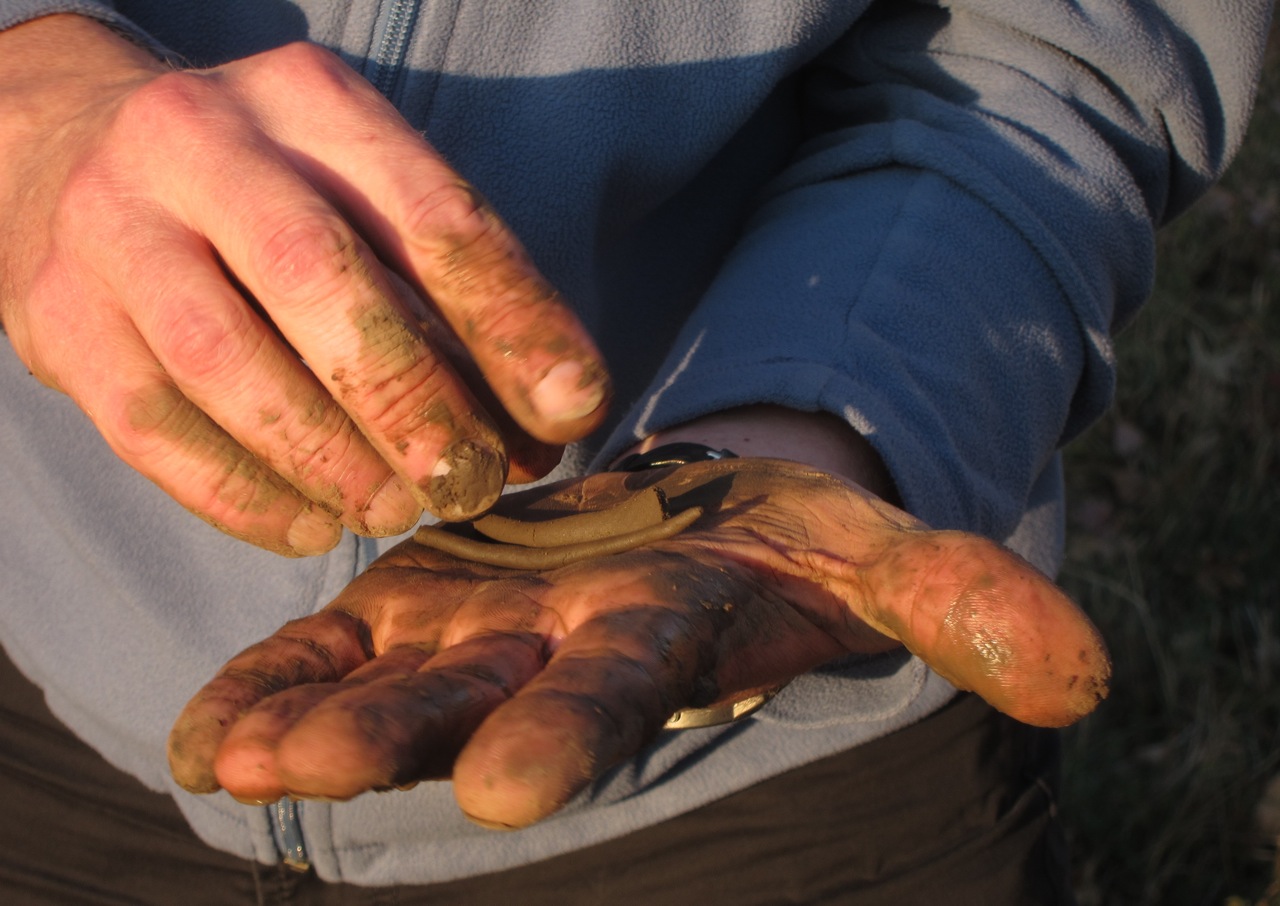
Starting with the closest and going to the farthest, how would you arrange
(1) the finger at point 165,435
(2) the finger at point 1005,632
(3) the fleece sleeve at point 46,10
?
(2) the finger at point 1005,632
(1) the finger at point 165,435
(3) the fleece sleeve at point 46,10

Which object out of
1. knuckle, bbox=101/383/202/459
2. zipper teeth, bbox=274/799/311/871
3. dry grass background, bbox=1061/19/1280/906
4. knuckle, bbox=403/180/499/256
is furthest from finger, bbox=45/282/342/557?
dry grass background, bbox=1061/19/1280/906

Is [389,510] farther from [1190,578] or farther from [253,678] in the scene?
[1190,578]

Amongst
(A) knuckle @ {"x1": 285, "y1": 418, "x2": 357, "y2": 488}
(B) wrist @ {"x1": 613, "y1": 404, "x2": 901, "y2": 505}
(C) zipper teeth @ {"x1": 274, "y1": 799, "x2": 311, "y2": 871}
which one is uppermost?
(A) knuckle @ {"x1": 285, "y1": 418, "x2": 357, "y2": 488}

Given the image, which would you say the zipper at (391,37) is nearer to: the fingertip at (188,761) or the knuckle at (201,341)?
the knuckle at (201,341)

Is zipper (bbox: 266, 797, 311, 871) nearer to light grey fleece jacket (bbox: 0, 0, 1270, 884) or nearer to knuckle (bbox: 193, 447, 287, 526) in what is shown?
light grey fleece jacket (bbox: 0, 0, 1270, 884)

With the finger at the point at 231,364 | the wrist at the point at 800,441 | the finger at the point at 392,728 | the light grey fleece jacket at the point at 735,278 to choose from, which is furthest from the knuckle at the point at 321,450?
the wrist at the point at 800,441

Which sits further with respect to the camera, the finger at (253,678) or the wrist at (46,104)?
the wrist at (46,104)

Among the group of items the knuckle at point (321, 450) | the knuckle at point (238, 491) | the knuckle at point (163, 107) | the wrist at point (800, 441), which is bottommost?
the wrist at point (800, 441)
